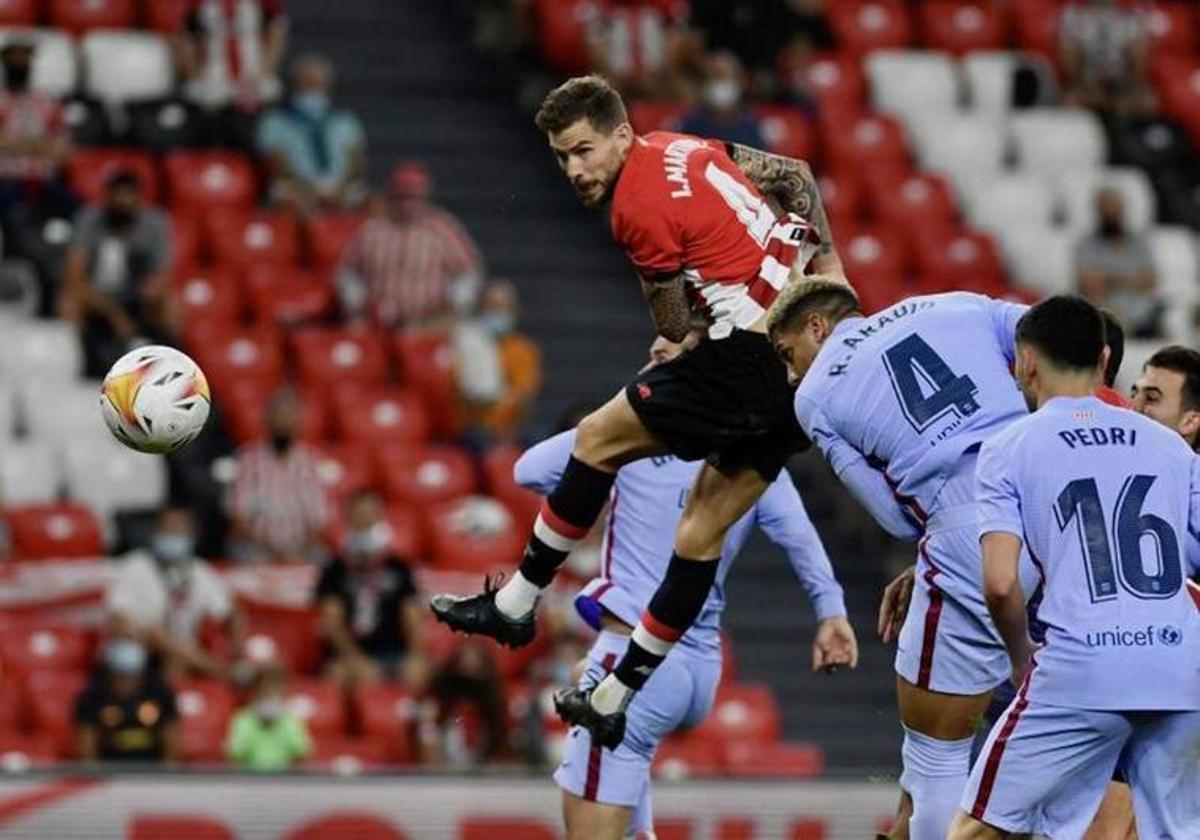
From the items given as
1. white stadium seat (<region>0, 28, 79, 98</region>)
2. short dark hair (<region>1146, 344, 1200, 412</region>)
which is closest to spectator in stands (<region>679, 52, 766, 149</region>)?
white stadium seat (<region>0, 28, 79, 98</region>)

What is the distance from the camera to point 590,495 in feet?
31.1

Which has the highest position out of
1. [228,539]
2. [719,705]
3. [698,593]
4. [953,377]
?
[953,377]

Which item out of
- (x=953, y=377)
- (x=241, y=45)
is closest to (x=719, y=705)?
(x=241, y=45)

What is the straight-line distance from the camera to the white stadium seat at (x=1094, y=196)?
66.3ft

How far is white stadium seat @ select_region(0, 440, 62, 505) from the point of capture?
16.2 metres

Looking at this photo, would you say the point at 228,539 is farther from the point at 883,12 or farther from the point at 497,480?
the point at 883,12

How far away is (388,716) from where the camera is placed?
50.5 feet

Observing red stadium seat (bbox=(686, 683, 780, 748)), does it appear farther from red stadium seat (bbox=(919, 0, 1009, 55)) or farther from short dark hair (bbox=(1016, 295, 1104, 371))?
short dark hair (bbox=(1016, 295, 1104, 371))

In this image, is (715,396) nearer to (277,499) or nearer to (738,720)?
(738,720)

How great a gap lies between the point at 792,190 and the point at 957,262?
10144mm

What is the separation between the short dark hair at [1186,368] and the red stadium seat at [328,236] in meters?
9.13

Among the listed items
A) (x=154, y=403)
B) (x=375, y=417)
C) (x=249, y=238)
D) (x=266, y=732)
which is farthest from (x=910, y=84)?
(x=154, y=403)

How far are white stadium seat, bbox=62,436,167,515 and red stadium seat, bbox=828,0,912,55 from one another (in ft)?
24.0

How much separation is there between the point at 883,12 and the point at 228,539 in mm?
7895
